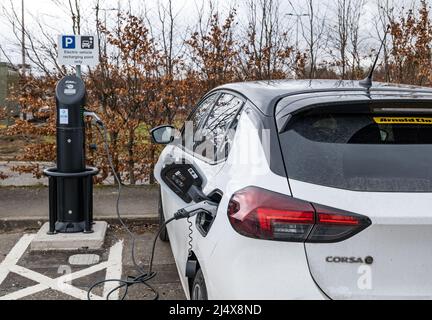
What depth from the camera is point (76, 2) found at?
852cm

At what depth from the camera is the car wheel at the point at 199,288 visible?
8.57ft

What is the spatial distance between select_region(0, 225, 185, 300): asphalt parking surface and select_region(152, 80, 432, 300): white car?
4.79ft

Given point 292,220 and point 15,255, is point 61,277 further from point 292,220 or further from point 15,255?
point 292,220

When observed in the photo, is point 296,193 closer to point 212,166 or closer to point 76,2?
point 212,166

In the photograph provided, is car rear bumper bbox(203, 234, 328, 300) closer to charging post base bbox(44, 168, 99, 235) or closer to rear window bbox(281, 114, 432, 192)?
rear window bbox(281, 114, 432, 192)

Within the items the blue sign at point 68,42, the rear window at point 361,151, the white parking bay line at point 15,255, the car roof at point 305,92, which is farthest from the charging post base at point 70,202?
the rear window at point 361,151

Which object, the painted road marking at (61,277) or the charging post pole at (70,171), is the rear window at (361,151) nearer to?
the painted road marking at (61,277)

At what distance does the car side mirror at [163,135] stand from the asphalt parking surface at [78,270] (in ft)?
3.50

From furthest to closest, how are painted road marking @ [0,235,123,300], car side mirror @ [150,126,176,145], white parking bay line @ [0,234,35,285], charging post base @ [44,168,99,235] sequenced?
charging post base @ [44,168,99,235], car side mirror @ [150,126,176,145], white parking bay line @ [0,234,35,285], painted road marking @ [0,235,123,300]

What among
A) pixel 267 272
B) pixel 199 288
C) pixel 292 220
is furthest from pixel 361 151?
pixel 199 288

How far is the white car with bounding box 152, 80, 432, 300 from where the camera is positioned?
2.06 m

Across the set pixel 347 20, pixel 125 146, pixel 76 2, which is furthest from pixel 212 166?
pixel 347 20

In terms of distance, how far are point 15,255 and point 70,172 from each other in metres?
0.94

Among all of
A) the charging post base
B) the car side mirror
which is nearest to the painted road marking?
the charging post base
